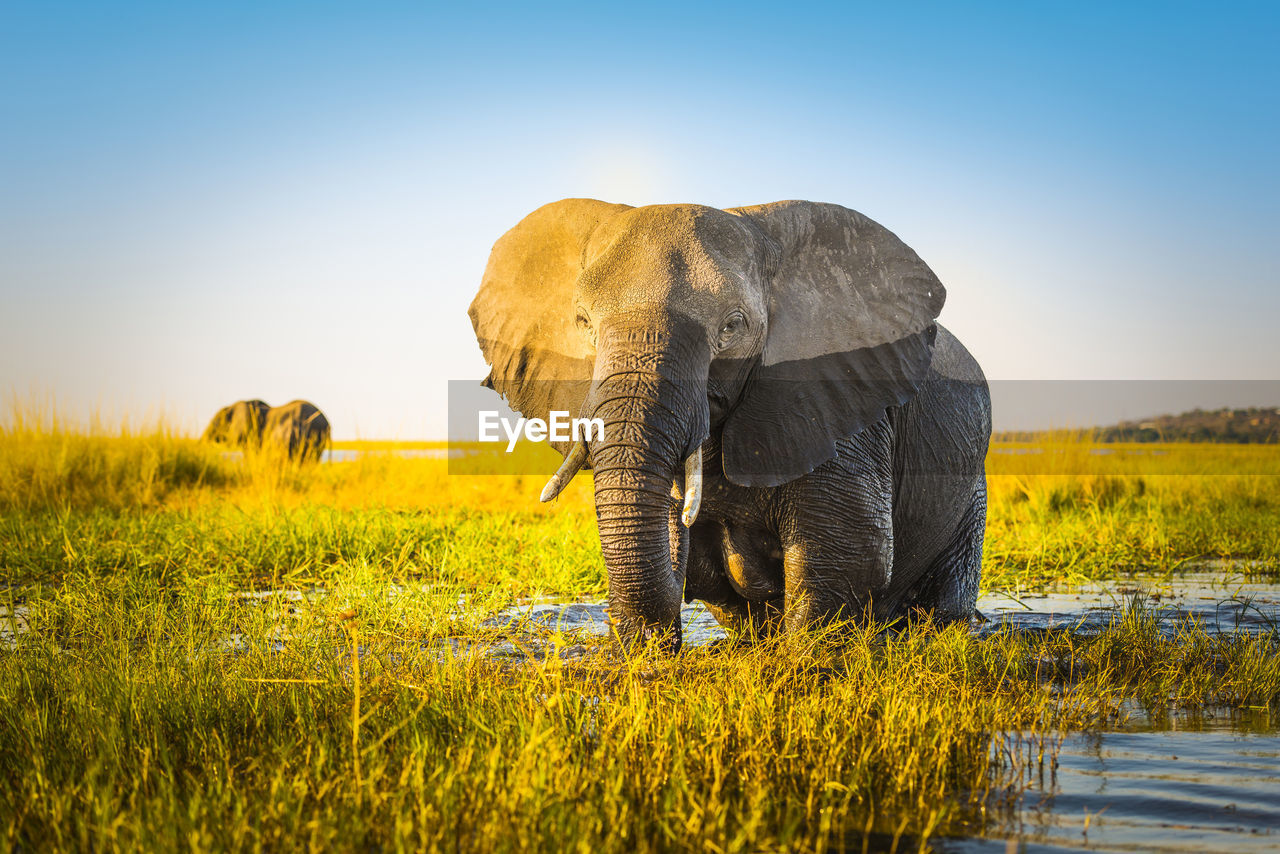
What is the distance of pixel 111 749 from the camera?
3.24m

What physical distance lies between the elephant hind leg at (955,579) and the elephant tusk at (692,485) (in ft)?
7.71

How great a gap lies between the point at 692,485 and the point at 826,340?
1.14 m

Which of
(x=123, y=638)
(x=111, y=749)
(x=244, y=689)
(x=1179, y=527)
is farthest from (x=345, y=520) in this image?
(x=1179, y=527)

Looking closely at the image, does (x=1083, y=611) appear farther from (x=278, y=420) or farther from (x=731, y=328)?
(x=278, y=420)

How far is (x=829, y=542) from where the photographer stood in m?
5.05

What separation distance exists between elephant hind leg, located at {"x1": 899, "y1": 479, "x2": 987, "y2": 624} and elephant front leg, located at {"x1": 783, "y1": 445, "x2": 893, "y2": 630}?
4.43ft

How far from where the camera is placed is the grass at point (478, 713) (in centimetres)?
276

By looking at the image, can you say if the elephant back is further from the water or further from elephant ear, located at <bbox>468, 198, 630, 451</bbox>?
the water

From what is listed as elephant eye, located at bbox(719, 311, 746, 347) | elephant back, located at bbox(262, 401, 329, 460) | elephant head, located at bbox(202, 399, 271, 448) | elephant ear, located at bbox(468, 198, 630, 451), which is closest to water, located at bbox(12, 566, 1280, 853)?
elephant ear, located at bbox(468, 198, 630, 451)

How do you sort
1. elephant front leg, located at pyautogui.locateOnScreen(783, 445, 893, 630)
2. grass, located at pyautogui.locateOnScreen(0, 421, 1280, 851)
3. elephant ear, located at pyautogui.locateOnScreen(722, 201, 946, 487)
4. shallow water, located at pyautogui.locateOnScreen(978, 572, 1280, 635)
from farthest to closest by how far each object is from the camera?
shallow water, located at pyautogui.locateOnScreen(978, 572, 1280, 635)
elephant front leg, located at pyautogui.locateOnScreen(783, 445, 893, 630)
elephant ear, located at pyautogui.locateOnScreen(722, 201, 946, 487)
grass, located at pyautogui.locateOnScreen(0, 421, 1280, 851)

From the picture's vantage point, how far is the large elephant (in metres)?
4.37

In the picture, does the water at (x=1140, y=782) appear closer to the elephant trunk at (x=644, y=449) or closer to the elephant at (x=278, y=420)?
the elephant trunk at (x=644, y=449)

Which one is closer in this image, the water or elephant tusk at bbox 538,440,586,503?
the water

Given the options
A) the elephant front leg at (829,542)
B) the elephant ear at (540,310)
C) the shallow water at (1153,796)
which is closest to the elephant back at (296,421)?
the elephant ear at (540,310)
